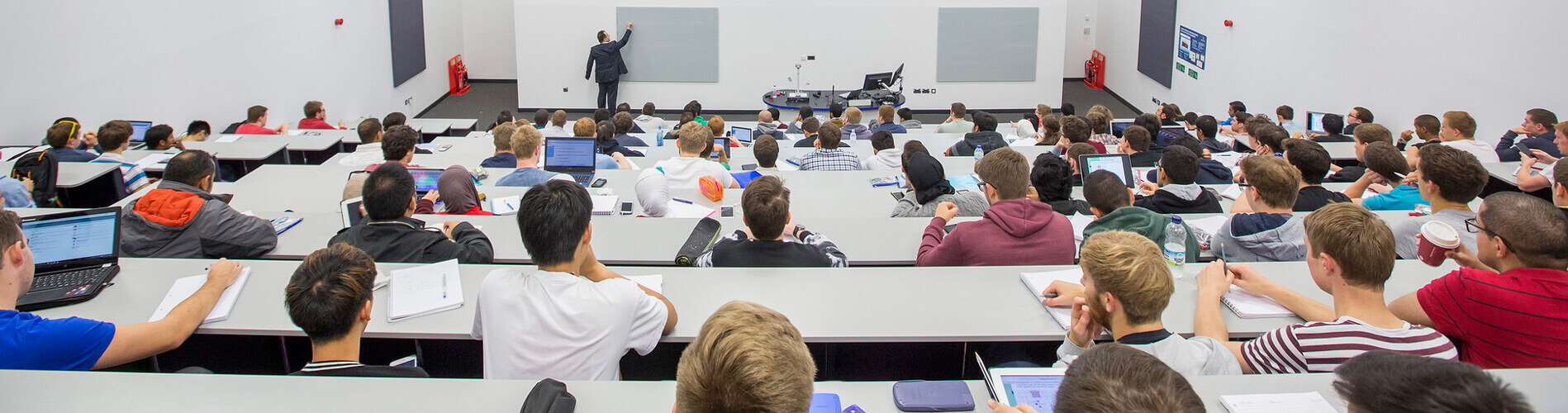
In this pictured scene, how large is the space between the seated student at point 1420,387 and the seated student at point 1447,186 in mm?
2104

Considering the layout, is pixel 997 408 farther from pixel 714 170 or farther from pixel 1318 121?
pixel 1318 121

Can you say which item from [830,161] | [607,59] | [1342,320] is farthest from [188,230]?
[607,59]

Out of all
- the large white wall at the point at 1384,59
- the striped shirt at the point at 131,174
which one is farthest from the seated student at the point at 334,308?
the large white wall at the point at 1384,59

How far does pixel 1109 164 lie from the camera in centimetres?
479

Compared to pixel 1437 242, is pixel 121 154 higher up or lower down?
lower down

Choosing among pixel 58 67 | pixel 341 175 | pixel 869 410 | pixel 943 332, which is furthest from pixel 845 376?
pixel 58 67

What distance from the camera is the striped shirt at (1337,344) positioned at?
2025 mm

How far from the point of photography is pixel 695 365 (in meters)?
1.40

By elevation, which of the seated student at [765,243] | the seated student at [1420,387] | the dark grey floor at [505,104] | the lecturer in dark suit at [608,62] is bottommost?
the dark grey floor at [505,104]

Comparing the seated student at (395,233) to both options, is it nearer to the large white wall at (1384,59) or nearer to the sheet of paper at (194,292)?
the sheet of paper at (194,292)

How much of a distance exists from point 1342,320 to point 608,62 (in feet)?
32.6

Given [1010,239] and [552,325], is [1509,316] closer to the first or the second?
[1010,239]

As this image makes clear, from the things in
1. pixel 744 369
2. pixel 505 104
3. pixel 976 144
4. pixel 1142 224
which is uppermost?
pixel 744 369

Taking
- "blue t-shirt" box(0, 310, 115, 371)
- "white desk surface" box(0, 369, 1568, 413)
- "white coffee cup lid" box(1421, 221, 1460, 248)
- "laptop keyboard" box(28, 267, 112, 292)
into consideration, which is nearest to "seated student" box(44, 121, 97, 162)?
"laptop keyboard" box(28, 267, 112, 292)
